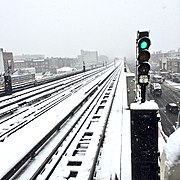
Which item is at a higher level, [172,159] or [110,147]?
[172,159]

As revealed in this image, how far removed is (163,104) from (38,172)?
92.0 ft

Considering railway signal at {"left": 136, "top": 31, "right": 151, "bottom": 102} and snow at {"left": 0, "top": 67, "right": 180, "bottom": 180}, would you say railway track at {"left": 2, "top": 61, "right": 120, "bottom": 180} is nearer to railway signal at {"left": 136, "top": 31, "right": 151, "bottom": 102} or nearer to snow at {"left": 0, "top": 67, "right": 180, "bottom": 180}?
snow at {"left": 0, "top": 67, "right": 180, "bottom": 180}

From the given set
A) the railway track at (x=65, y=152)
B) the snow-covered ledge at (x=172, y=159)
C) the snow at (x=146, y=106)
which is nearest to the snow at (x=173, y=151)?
the snow-covered ledge at (x=172, y=159)

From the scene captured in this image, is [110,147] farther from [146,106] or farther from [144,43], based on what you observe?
[144,43]

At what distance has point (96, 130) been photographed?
8.01m

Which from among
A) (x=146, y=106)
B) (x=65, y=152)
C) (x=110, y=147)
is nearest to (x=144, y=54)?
(x=146, y=106)

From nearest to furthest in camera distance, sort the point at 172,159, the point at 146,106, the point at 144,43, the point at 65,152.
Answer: the point at 172,159 < the point at 144,43 < the point at 146,106 < the point at 65,152

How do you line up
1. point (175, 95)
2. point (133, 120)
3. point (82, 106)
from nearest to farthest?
point (133, 120), point (82, 106), point (175, 95)

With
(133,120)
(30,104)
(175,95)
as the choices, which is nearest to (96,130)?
(133,120)

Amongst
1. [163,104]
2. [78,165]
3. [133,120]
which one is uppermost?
[133,120]

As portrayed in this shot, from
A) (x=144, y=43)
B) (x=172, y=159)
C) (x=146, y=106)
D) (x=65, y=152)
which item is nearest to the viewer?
(x=172, y=159)

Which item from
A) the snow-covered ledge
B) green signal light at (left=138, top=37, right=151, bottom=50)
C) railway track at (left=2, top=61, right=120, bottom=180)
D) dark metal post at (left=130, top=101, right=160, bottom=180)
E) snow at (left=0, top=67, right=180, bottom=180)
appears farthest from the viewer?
railway track at (left=2, top=61, right=120, bottom=180)

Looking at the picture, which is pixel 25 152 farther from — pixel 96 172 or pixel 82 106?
pixel 82 106

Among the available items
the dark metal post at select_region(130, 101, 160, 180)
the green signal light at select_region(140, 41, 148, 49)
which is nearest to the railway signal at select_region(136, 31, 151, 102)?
the green signal light at select_region(140, 41, 148, 49)
